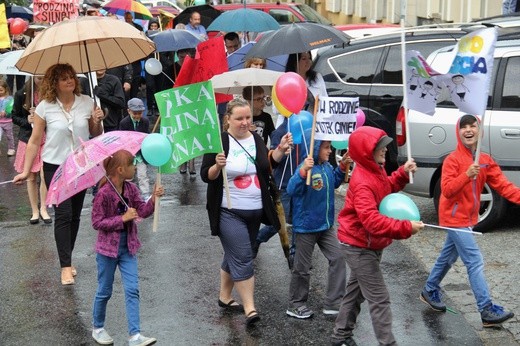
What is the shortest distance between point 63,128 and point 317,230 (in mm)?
2513

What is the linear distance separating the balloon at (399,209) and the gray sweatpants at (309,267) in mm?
1336

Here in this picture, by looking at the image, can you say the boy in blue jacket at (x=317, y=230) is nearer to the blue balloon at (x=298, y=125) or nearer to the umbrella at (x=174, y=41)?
the blue balloon at (x=298, y=125)

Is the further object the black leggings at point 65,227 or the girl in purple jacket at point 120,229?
the black leggings at point 65,227

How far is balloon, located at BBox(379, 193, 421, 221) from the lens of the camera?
21.2 feet

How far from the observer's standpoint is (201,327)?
7.76m

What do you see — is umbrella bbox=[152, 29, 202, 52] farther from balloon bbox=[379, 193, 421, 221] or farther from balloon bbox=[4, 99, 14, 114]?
balloon bbox=[379, 193, 421, 221]

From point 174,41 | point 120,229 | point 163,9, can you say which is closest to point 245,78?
point 120,229

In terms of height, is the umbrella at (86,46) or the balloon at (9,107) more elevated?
the umbrella at (86,46)

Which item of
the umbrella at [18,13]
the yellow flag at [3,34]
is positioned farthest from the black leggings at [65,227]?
the umbrella at [18,13]

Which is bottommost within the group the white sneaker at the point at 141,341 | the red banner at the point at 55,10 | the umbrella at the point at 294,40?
the white sneaker at the point at 141,341

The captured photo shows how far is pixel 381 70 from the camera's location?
1197 cm

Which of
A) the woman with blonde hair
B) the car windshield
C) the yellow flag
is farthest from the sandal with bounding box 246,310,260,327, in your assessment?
the car windshield

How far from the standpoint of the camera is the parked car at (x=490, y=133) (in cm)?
1002

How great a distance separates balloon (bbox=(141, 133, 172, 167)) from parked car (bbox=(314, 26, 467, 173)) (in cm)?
493
